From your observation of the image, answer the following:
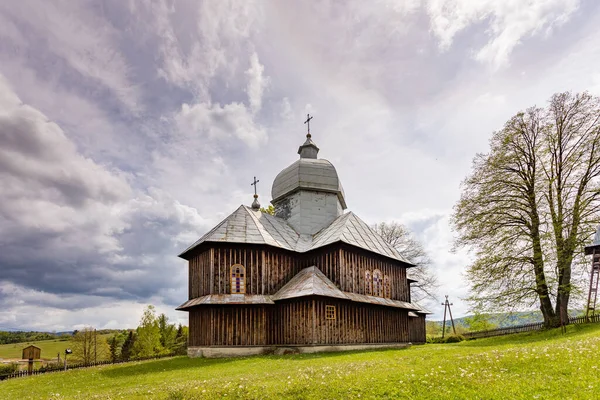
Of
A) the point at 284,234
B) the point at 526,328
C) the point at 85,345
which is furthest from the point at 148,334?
the point at 526,328

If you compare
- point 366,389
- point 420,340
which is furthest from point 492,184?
point 366,389

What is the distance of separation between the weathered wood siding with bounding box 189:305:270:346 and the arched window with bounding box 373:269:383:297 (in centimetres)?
772

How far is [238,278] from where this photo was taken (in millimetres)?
22750

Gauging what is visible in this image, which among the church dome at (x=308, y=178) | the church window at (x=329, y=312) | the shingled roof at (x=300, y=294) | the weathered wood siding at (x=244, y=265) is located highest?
the church dome at (x=308, y=178)

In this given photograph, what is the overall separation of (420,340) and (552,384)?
92.5 feet

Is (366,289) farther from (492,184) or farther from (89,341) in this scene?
(89,341)

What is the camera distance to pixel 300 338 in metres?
21.3

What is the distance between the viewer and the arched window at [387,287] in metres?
27.2

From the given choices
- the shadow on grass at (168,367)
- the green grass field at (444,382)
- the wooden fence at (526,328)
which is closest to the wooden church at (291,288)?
the shadow on grass at (168,367)

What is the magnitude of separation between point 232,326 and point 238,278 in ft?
8.58

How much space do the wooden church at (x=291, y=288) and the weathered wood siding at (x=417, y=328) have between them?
5.48 metres

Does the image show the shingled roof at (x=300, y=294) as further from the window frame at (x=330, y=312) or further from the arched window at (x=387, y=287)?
the arched window at (x=387, y=287)

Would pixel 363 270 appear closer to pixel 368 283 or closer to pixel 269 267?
pixel 368 283

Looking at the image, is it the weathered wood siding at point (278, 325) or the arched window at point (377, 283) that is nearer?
the weathered wood siding at point (278, 325)
